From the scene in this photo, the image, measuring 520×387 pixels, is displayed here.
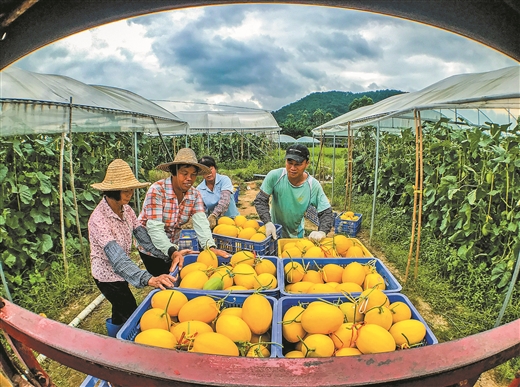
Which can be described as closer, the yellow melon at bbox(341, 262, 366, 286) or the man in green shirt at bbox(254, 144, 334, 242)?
the yellow melon at bbox(341, 262, 366, 286)

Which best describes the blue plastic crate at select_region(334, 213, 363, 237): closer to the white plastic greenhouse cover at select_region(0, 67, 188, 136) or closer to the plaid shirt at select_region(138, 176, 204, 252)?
the white plastic greenhouse cover at select_region(0, 67, 188, 136)

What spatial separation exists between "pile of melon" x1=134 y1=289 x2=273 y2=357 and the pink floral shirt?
2.72ft

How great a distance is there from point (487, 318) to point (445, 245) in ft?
6.25

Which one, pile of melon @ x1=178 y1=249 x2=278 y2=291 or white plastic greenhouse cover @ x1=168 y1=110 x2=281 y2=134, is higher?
white plastic greenhouse cover @ x1=168 y1=110 x2=281 y2=134

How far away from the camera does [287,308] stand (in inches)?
79.9

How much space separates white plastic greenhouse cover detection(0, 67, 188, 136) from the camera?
2820 millimetres

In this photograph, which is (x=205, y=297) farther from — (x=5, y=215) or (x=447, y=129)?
(x=447, y=129)

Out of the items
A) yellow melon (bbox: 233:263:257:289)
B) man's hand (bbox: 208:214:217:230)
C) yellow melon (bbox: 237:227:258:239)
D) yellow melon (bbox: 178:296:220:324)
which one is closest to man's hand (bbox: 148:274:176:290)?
yellow melon (bbox: 178:296:220:324)

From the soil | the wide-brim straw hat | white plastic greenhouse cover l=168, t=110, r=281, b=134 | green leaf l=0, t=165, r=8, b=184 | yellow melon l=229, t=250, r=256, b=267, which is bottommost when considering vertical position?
the soil

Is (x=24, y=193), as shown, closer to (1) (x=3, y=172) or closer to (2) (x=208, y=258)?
(1) (x=3, y=172)

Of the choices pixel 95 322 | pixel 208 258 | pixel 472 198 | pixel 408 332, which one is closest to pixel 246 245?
pixel 208 258

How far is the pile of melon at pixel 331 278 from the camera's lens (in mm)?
2194

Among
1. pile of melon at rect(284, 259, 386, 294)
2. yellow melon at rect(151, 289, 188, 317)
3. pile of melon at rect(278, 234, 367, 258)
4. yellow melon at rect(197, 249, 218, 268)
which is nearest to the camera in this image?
yellow melon at rect(151, 289, 188, 317)

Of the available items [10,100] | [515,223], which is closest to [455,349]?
[10,100]
